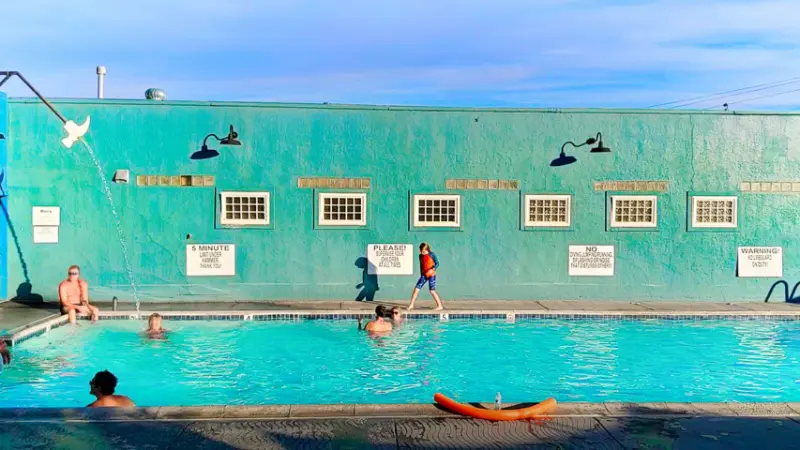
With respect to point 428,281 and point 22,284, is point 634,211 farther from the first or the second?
point 22,284

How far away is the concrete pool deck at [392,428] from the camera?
5602 millimetres

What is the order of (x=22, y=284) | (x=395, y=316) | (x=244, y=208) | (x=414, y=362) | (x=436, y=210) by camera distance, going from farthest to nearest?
(x=436, y=210) → (x=244, y=208) → (x=22, y=284) → (x=395, y=316) → (x=414, y=362)

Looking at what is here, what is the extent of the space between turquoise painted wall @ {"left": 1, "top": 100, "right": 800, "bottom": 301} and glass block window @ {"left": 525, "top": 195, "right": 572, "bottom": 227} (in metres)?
0.18

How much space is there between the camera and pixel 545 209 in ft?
50.5

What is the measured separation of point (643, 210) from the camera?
15.5 m

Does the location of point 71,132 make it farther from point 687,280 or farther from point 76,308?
point 687,280

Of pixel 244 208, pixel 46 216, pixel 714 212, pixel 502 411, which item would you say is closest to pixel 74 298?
pixel 46 216

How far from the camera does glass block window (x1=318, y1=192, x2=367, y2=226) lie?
1508 centimetres

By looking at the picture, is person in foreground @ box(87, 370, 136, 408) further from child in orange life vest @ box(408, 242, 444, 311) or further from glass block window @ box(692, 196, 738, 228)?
glass block window @ box(692, 196, 738, 228)

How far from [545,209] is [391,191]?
11.0ft

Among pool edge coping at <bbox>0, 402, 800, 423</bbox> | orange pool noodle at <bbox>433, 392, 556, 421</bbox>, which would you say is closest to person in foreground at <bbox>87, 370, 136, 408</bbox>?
pool edge coping at <bbox>0, 402, 800, 423</bbox>

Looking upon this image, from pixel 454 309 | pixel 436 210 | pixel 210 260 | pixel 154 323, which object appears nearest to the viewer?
pixel 154 323

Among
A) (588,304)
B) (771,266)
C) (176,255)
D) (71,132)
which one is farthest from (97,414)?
(771,266)

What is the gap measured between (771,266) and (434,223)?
7444 mm
